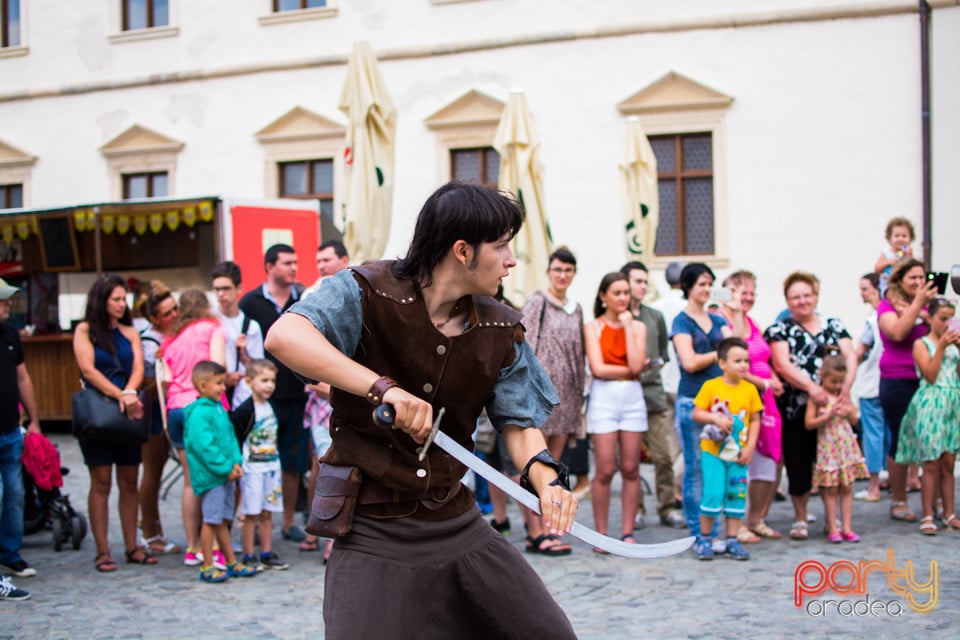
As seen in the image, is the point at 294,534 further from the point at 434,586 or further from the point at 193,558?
the point at 434,586

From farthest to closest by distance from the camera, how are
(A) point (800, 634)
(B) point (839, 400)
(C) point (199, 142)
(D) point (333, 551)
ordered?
(C) point (199, 142)
(B) point (839, 400)
(A) point (800, 634)
(D) point (333, 551)

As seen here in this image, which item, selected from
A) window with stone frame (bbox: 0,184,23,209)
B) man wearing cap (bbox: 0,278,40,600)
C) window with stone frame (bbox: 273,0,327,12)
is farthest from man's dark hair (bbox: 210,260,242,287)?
window with stone frame (bbox: 0,184,23,209)

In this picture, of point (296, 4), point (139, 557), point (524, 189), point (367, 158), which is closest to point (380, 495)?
point (139, 557)

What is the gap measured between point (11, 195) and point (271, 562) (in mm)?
16393

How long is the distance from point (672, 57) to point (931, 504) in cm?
1036

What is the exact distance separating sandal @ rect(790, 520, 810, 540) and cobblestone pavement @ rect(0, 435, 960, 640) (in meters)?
0.10

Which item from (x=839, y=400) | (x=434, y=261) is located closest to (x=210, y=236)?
(x=839, y=400)

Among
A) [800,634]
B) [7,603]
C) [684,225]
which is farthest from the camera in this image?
[684,225]

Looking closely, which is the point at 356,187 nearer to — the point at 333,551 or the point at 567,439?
the point at 567,439

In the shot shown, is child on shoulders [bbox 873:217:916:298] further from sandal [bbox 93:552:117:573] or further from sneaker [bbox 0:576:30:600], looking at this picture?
sneaker [bbox 0:576:30:600]

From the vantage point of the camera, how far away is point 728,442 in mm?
6797

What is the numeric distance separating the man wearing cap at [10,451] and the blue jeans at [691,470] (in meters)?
4.10

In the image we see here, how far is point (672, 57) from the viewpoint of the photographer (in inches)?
643

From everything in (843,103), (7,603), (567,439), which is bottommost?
(7,603)
